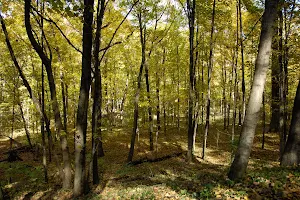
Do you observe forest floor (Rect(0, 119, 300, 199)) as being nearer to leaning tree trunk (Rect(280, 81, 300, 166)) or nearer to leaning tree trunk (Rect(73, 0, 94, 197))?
leaning tree trunk (Rect(280, 81, 300, 166))

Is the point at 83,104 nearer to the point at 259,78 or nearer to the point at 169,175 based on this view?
the point at 259,78

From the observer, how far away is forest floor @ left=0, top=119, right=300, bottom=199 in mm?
4633

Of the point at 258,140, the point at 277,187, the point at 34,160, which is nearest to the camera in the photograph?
the point at 277,187

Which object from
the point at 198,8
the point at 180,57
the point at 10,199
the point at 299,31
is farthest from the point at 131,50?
the point at 10,199

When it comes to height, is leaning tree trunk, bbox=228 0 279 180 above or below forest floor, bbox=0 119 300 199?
above

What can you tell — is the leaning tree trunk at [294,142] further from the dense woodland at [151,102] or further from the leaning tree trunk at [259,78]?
the leaning tree trunk at [259,78]

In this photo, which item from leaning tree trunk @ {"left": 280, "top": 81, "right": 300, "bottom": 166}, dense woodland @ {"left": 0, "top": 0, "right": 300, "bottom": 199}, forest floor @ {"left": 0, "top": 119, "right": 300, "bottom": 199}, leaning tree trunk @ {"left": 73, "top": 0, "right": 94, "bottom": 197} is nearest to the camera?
forest floor @ {"left": 0, "top": 119, "right": 300, "bottom": 199}

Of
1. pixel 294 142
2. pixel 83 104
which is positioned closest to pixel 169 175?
pixel 294 142

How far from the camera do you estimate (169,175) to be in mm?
9266

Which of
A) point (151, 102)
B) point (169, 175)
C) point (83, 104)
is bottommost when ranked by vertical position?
point (169, 175)

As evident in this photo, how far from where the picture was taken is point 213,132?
2253cm

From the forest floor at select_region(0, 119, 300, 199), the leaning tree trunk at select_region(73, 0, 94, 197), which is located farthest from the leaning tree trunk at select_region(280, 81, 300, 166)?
the leaning tree trunk at select_region(73, 0, 94, 197)

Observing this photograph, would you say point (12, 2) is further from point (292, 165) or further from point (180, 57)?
point (180, 57)

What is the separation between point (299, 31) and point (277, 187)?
11.0m
